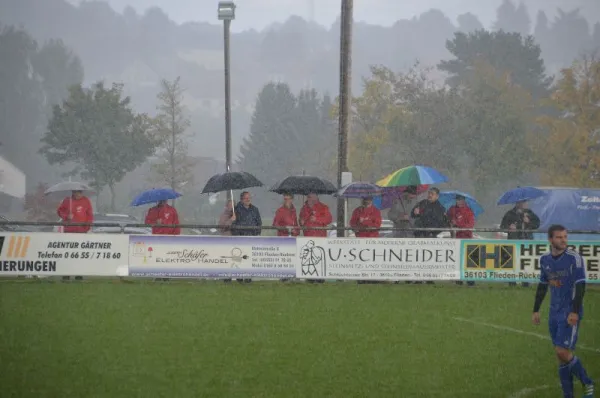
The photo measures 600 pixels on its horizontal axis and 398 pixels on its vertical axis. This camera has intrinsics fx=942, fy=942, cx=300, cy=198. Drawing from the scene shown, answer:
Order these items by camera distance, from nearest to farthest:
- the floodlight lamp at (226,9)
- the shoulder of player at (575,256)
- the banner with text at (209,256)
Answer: the shoulder of player at (575,256)
the banner with text at (209,256)
the floodlight lamp at (226,9)

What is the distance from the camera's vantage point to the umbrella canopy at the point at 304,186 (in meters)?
22.2

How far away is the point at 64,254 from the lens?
2069 cm

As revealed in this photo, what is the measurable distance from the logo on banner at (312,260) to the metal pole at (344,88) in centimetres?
284

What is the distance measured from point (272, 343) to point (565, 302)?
4.54m

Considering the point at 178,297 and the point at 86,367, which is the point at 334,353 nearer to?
the point at 86,367

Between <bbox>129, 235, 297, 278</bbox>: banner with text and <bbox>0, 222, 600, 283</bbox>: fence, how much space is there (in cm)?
2

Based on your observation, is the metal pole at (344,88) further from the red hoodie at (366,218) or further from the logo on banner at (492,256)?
the logo on banner at (492,256)

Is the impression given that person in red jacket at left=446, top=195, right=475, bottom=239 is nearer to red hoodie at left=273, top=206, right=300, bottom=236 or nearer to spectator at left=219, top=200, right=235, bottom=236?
red hoodie at left=273, top=206, right=300, bottom=236

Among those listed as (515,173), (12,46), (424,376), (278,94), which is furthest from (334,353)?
(12,46)

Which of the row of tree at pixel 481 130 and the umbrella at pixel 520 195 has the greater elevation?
the row of tree at pixel 481 130

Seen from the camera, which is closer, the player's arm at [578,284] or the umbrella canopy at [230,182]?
the player's arm at [578,284]

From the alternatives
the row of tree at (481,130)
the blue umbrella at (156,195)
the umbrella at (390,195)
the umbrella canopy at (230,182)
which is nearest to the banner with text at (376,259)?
the umbrella canopy at (230,182)

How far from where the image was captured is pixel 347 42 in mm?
23516

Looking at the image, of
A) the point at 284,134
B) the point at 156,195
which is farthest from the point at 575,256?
the point at 284,134
